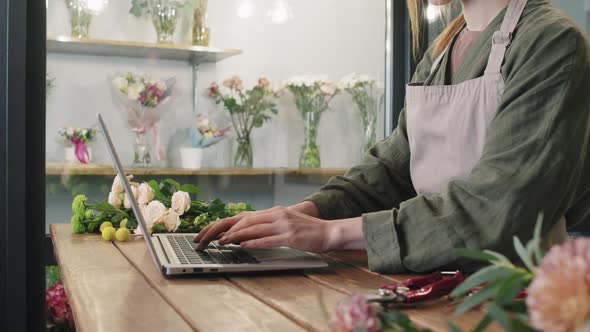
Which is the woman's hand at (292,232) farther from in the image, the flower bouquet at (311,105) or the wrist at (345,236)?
the flower bouquet at (311,105)

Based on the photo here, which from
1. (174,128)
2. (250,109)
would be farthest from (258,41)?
(174,128)

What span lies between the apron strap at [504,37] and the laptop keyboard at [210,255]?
55cm

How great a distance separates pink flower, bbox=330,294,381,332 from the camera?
35cm

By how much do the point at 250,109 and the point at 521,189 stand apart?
84.8 inches

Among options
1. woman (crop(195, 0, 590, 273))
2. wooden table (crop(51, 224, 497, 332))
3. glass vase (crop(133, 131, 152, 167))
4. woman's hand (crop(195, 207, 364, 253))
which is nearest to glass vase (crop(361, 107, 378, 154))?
glass vase (crop(133, 131, 152, 167))

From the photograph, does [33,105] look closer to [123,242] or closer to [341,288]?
[123,242]

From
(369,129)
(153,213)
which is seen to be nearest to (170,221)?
(153,213)

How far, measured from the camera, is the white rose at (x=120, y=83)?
2904 mm

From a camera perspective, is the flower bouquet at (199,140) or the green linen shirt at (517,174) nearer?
the green linen shirt at (517,174)

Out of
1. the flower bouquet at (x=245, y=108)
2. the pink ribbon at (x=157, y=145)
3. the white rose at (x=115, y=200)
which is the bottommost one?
the white rose at (x=115, y=200)

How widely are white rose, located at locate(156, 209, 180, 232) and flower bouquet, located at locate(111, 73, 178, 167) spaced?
130cm

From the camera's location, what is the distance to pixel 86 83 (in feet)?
9.42

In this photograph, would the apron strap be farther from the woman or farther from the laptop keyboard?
the laptop keyboard

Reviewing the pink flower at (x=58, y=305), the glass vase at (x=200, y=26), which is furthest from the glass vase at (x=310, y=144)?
the pink flower at (x=58, y=305)
